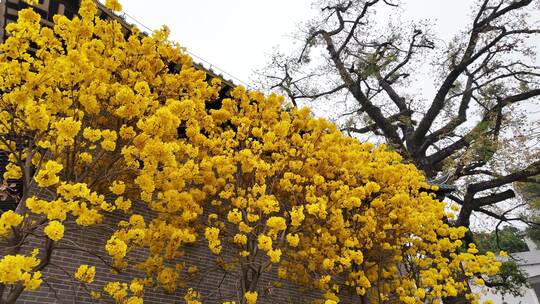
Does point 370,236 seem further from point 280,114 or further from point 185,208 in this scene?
point 185,208

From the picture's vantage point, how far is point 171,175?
167 inches

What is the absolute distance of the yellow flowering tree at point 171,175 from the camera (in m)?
3.64

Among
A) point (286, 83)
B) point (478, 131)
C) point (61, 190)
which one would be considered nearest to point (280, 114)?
point (61, 190)

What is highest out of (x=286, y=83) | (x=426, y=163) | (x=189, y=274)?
(x=286, y=83)

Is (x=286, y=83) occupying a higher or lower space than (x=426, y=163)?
higher

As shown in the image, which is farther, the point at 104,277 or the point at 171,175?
the point at 104,277

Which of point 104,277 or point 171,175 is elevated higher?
point 171,175

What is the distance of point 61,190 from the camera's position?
3.16 m

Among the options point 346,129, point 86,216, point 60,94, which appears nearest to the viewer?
point 86,216

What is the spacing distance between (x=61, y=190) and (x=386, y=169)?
4977mm

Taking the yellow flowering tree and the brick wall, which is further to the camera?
the brick wall

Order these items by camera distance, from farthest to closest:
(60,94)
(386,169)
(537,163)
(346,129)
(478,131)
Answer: (346,129) < (478,131) < (537,163) < (386,169) < (60,94)

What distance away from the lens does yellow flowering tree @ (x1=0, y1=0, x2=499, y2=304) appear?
3637mm

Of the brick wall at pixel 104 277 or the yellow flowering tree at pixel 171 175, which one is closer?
the yellow flowering tree at pixel 171 175
